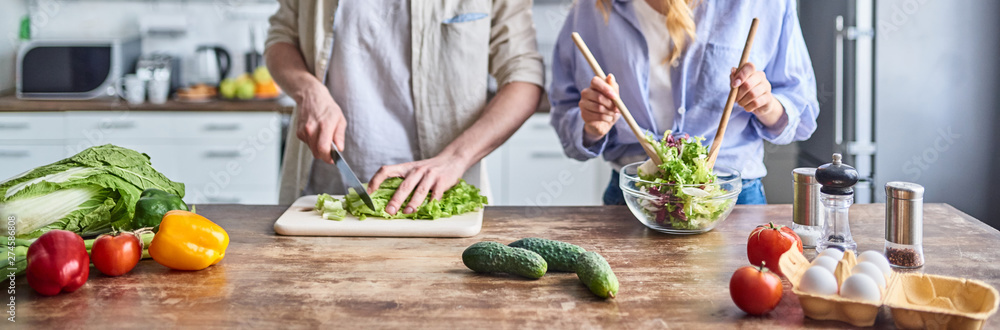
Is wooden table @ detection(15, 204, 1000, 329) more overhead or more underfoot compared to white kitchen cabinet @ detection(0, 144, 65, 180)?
more overhead

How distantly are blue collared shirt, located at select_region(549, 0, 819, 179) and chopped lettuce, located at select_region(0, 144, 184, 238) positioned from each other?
94 cm

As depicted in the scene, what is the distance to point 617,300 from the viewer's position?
3.90ft

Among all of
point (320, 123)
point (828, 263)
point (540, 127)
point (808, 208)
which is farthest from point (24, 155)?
point (828, 263)

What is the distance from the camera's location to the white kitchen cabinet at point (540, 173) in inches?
151

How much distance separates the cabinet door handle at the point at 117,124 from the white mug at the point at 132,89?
0.13m

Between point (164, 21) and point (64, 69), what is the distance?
0.58 metres

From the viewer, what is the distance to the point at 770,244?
51.4 inches

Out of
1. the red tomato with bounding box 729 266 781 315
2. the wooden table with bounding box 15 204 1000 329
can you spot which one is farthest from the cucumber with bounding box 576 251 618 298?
the red tomato with bounding box 729 266 781 315

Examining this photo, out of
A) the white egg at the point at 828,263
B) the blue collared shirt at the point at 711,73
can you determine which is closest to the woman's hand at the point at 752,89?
the blue collared shirt at the point at 711,73

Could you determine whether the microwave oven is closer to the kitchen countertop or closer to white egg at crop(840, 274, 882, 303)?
the kitchen countertop

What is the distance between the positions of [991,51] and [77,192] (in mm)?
2912

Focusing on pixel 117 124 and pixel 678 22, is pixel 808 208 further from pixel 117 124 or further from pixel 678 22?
pixel 117 124

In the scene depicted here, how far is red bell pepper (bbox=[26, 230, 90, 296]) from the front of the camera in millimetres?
1180

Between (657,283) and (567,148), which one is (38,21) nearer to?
(567,148)
